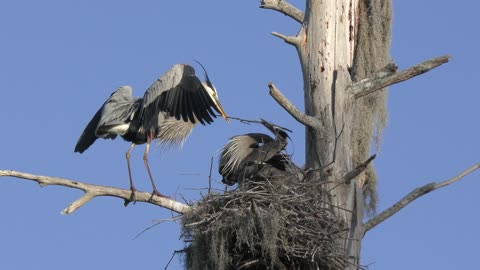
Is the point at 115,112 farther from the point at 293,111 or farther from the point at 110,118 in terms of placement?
the point at 293,111

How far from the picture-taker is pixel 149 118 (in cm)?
1045

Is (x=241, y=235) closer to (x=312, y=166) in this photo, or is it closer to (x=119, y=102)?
(x=312, y=166)

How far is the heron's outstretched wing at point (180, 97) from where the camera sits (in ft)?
32.9

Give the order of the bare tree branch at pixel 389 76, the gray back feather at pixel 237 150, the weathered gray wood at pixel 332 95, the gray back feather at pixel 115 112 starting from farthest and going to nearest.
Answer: the gray back feather at pixel 115 112 → the gray back feather at pixel 237 150 → the weathered gray wood at pixel 332 95 → the bare tree branch at pixel 389 76

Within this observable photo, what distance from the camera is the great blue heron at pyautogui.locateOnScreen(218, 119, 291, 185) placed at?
953 centimetres

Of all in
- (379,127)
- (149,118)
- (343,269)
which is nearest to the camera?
(343,269)

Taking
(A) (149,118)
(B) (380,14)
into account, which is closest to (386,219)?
(B) (380,14)

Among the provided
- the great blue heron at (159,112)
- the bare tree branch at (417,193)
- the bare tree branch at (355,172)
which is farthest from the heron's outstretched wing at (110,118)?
the bare tree branch at (417,193)

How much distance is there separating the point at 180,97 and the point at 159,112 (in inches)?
19.9

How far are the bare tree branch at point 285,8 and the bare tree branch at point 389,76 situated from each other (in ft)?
3.03

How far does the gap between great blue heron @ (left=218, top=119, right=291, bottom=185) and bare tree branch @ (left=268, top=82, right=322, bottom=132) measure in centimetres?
99

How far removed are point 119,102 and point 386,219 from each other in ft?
12.6

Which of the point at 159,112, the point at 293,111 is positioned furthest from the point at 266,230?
the point at 159,112

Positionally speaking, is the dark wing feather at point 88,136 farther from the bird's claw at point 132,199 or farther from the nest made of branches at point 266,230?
the nest made of branches at point 266,230
